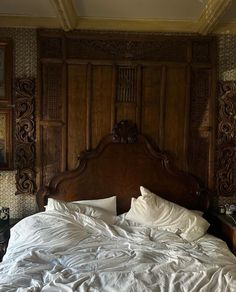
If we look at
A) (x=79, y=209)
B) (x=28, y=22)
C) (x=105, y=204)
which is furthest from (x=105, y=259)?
(x=28, y=22)

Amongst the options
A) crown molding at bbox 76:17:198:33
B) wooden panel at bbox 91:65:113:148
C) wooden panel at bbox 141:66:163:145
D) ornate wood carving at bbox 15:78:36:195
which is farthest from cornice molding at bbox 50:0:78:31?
wooden panel at bbox 141:66:163:145

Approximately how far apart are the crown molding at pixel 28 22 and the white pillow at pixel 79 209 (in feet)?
6.32

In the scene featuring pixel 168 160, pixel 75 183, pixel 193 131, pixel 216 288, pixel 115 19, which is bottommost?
pixel 216 288

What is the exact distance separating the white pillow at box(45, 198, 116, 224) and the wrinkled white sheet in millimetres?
93

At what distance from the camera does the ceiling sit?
285cm

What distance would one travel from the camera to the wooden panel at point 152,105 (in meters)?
3.38

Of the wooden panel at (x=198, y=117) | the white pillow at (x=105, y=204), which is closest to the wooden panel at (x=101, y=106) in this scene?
the white pillow at (x=105, y=204)

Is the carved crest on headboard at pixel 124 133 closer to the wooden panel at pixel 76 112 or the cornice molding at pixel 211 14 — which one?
the wooden panel at pixel 76 112

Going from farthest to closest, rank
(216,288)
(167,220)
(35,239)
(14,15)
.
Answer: (14,15), (167,220), (35,239), (216,288)

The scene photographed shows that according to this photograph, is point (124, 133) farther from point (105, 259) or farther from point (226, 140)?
point (105, 259)

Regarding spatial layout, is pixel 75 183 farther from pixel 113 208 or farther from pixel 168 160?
pixel 168 160

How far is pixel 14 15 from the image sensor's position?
326 cm

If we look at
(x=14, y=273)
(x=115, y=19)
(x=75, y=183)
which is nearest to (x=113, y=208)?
(x=75, y=183)

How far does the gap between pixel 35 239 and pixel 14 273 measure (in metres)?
0.61
